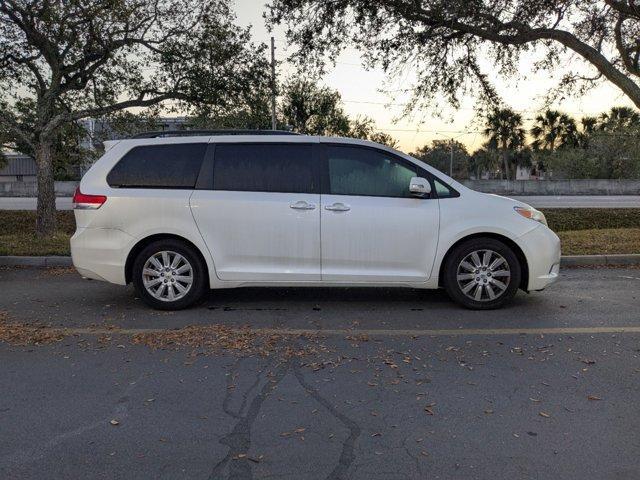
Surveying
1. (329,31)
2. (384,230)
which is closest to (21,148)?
(329,31)

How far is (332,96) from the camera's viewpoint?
103 feet

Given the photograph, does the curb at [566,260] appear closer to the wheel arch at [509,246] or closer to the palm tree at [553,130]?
the wheel arch at [509,246]

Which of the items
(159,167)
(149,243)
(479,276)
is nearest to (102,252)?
(149,243)

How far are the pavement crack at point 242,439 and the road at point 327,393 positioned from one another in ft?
0.04

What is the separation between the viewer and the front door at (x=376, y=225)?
5699mm

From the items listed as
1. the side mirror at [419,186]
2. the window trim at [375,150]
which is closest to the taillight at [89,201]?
the window trim at [375,150]

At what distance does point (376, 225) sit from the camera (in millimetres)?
5691

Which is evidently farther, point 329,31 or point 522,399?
point 329,31

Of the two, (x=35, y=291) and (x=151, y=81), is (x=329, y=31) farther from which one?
(x=35, y=291)

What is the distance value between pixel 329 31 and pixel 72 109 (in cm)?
632

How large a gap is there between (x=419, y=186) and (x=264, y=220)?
1668 millimetres

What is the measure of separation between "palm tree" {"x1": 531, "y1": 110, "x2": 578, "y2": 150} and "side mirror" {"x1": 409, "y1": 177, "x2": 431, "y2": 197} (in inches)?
1945

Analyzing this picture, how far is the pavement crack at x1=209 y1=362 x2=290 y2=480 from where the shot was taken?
105 inches

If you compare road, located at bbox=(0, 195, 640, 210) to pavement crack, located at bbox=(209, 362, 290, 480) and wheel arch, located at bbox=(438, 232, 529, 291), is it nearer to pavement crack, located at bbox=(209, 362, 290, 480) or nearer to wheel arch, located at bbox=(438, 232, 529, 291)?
wheel arch, located at bbox=(438, 232, 529, 291)
